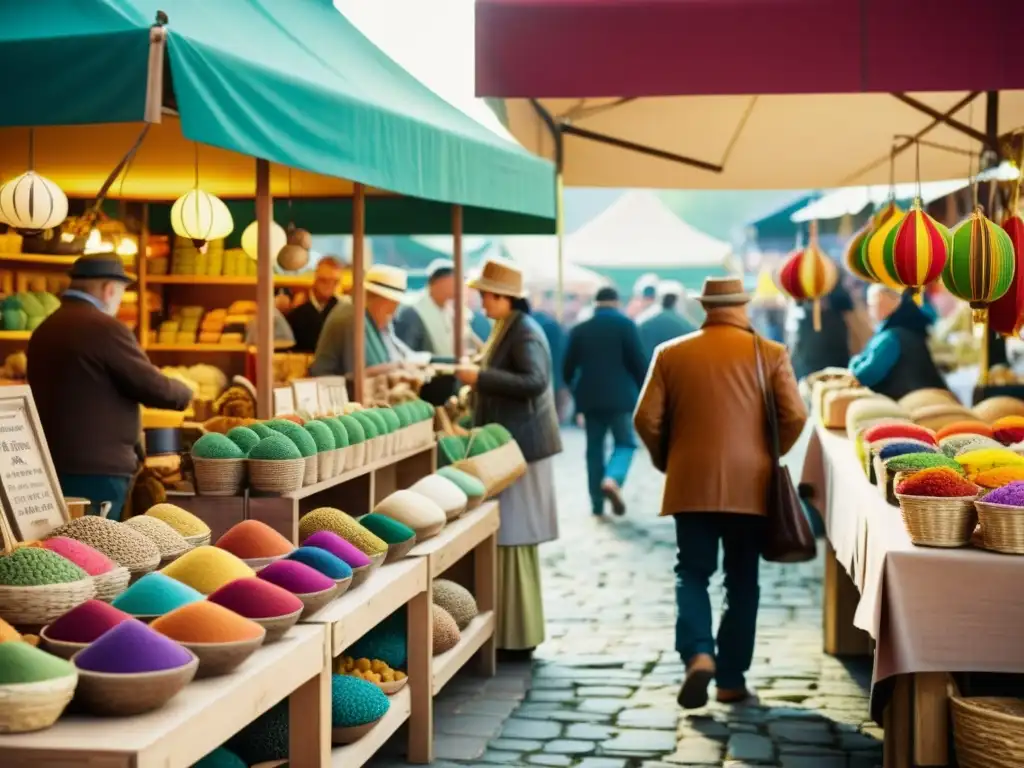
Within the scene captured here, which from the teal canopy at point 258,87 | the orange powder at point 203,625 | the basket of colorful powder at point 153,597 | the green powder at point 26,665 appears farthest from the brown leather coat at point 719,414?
the green powder at point 26,665

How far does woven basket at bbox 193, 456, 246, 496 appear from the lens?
5.14 m

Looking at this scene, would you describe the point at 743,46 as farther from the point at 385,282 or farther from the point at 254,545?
the point at 254,545

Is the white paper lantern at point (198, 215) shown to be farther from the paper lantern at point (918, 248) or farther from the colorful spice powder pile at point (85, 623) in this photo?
the colorful spice powder pile at point (85, 623)

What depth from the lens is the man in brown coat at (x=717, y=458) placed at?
20.7ft

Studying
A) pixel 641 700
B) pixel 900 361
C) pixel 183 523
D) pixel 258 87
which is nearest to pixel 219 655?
pixel 183 523

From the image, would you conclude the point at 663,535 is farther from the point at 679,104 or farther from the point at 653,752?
the point at 653,752

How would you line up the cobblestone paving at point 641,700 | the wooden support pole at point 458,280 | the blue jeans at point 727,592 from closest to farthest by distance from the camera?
the cobblestone paving at point 641,700 → the blue jeans at point 727,592 → the wooden support pole at point 458,280

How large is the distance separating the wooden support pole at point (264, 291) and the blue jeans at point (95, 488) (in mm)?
670

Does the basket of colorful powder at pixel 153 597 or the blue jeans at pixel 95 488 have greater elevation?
the basket of colorful powder at pixel 153 597

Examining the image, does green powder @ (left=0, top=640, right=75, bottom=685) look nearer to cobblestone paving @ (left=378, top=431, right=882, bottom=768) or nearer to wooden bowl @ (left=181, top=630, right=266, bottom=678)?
wooden bowl @ (left=181, top=630, right=266, bottom=678)

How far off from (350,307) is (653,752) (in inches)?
145

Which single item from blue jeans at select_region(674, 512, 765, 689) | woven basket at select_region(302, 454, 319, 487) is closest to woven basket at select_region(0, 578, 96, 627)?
woven basket at select_region(302, 454, 319, 487)

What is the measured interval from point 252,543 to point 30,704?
1548 mm

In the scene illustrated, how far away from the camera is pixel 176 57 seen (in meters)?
4.19
